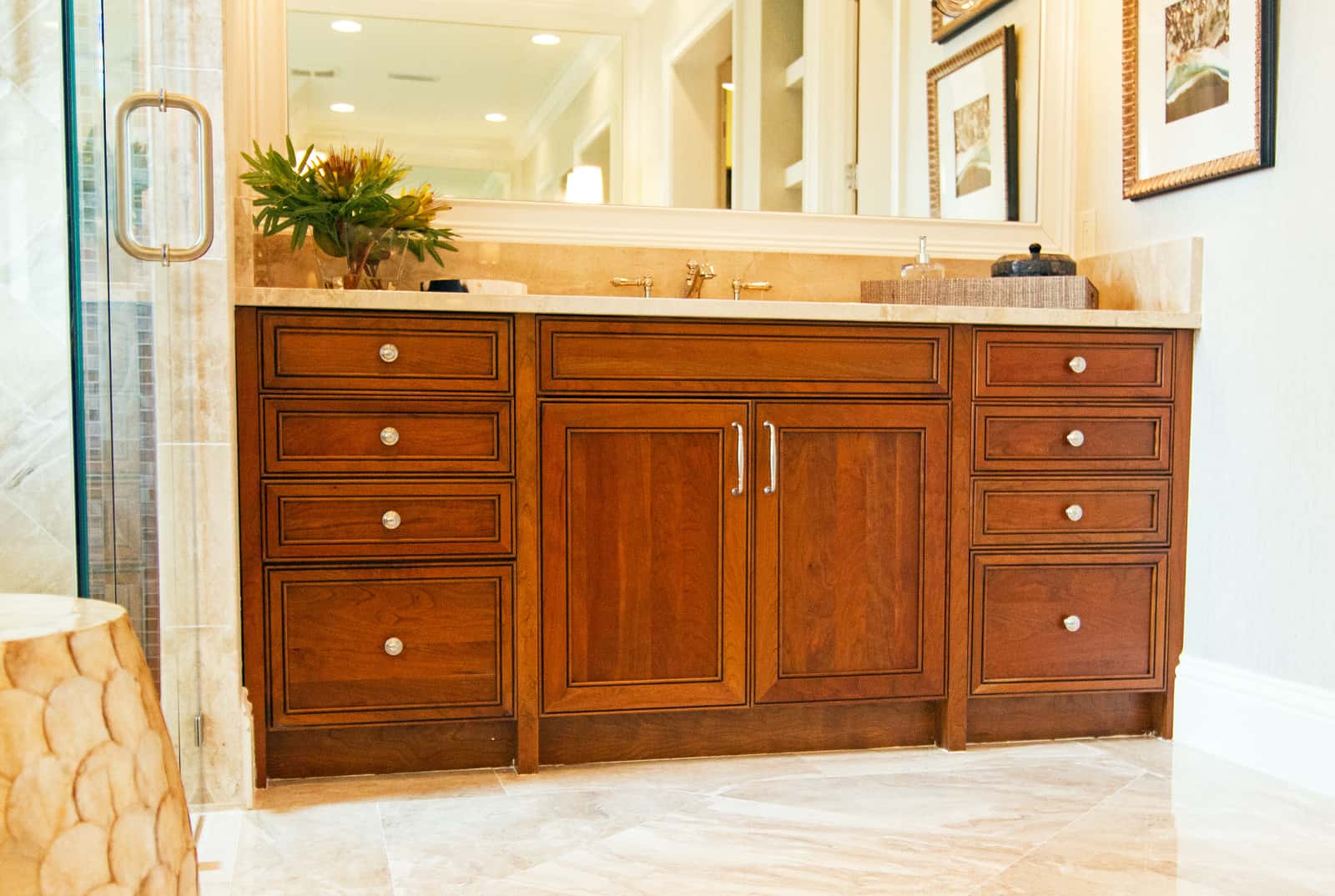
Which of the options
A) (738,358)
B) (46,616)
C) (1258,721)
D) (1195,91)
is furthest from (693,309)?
(46,616)

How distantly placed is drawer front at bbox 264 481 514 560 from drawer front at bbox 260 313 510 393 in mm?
183

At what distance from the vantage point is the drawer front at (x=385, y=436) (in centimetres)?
209

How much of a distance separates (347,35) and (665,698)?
155 cm

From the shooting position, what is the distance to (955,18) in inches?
114

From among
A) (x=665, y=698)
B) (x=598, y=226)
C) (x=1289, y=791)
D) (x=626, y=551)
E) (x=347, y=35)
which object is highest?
(x=347, y=35)

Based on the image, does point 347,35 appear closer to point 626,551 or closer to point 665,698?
point 626,551

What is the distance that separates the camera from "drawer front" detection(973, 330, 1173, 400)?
7.79 ft

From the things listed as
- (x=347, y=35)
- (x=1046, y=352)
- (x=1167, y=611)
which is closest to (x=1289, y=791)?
(x=1167, y=611)

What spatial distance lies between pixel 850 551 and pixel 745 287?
0.73 meters

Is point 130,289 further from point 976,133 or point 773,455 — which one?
point 976,133

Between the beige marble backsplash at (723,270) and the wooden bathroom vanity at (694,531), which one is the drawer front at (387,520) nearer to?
the wooden bathroom vanity at (694,531)

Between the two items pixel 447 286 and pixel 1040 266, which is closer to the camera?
pixel 447 286

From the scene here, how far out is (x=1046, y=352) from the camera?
2.40 metres

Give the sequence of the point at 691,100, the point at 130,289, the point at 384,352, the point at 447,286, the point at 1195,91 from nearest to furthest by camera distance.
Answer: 1. the point at 130,289
2. the point at 384,352
3. the point at 447,286
4. the point at 1195,91
5. the point at 691,100
